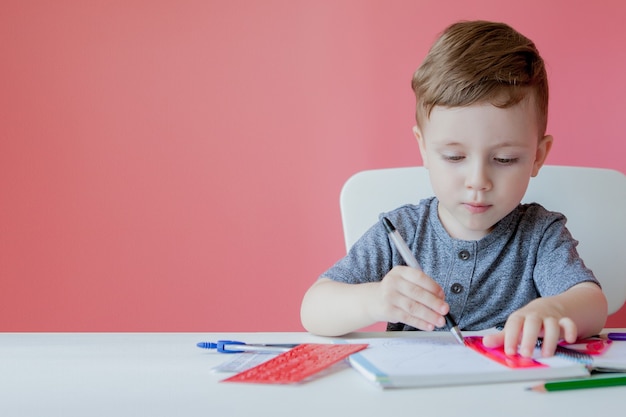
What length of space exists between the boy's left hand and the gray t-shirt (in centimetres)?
33

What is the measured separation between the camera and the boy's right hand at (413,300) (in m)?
0.78

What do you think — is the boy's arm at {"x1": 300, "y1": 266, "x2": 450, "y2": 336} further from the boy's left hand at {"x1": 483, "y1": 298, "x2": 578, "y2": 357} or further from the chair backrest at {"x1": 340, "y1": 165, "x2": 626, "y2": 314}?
the chair backrest at {"x1": 340, "y1": 165, "x2": 626, "y2": 314}

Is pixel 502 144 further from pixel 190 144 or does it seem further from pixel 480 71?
Result: pixel 190 144

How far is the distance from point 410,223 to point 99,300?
109 cm

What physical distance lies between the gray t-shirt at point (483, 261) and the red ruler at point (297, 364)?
32 cm

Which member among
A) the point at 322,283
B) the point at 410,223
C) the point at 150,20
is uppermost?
the point at 150,20

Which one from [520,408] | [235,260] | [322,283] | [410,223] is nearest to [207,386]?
[520,408]

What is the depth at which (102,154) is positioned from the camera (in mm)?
1951

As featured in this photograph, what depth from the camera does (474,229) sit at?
111cm

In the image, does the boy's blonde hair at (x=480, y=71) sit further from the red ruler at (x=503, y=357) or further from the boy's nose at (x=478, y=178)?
the red ruler at (x=503, y=357)

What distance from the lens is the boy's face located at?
0.96m

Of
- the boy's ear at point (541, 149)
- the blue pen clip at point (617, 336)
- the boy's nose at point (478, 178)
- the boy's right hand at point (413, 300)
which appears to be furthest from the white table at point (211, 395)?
the boy's ear at point (541, 149)

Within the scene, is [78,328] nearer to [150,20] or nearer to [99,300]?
[99,300]

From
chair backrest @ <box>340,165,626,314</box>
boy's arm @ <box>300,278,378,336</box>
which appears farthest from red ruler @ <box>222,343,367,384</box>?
chair backrest @ <box>340,165,626,314</box>
